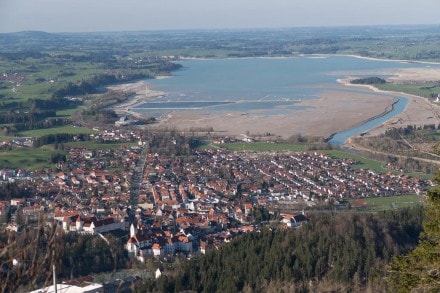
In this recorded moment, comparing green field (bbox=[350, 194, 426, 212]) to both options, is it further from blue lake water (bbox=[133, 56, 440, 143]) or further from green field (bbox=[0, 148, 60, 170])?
green field (bbox=[0, 148, 60, 170])

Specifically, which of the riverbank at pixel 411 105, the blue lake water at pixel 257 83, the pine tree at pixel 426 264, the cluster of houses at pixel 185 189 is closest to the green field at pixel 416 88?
the riverbank at pixel 411 105

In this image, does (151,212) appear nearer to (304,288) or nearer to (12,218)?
(12,218)

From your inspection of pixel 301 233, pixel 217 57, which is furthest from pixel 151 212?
pixel 217 57

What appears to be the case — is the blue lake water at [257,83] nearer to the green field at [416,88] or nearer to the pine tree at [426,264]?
the green field at [416,88]

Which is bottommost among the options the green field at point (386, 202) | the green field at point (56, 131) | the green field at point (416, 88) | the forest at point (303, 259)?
the green field at point (56, 131)

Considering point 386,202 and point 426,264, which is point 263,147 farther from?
point 426,264
